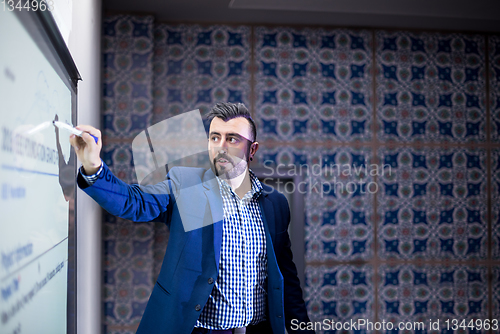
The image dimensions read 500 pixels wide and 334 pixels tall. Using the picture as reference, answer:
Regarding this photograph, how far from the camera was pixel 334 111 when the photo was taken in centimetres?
277

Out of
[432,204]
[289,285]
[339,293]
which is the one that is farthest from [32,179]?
→ [432,204]

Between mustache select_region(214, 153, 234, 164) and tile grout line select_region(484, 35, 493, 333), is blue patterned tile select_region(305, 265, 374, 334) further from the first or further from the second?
mustache select_region(214, 153, 234, 164)

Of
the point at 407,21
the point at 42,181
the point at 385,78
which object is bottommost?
the point at 42,181

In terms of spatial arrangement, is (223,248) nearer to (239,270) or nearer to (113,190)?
(239,270)

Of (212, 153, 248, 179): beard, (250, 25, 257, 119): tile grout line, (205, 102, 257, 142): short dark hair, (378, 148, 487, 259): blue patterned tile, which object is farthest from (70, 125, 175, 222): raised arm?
(378, 148, 487, 259): blue patterned tile

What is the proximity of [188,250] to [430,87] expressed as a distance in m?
2.29

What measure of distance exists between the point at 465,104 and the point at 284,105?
1.41 m

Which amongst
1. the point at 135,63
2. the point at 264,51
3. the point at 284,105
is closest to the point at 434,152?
the point at 284,105

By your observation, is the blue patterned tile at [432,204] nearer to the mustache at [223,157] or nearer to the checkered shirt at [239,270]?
the checkered shirt at [239,270]

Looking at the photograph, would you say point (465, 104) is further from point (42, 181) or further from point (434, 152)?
point (42, 181)

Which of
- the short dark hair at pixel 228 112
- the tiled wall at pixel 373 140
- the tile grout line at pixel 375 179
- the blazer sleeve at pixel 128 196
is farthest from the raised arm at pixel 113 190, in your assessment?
the tile grout line at pixel 375 179

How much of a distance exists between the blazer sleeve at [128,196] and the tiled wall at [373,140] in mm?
1087

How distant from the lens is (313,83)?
2762 mm

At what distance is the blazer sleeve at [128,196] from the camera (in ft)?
3.63
